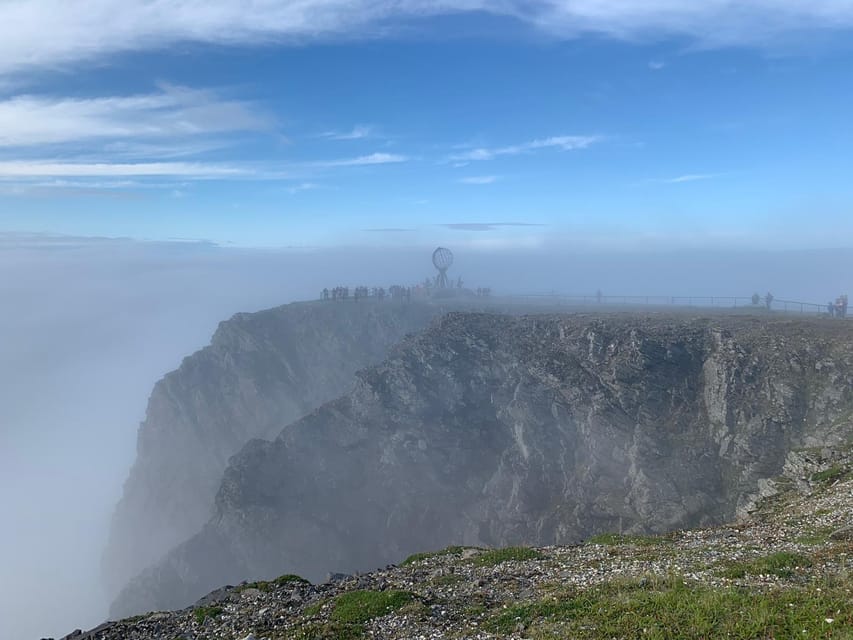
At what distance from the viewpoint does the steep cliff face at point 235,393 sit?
10769 cm

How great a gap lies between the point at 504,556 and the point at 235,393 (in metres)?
97.8

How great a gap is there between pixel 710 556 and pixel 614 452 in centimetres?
3981

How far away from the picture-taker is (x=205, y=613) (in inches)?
979

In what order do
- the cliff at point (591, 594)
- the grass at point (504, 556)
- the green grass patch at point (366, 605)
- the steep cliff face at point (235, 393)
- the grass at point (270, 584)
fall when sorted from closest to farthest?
the cliff at point (591, 594) < the green grass patch at point (366, 605) < the grass at point (504, 556) < the grass at point (270, 584) < the steep cliff face at point (235, 393)

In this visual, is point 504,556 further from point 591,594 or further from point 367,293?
point 367,293

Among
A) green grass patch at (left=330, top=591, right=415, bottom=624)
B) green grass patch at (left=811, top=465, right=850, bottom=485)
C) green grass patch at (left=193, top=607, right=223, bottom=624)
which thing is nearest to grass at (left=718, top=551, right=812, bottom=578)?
green grass patch at (left=330, top=591, right=415, bottom=624)

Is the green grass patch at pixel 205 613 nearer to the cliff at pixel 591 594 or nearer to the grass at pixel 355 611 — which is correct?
the cliff at pixel 591 594

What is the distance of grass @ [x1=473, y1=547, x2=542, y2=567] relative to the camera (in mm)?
27591

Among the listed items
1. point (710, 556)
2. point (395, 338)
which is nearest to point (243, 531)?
point (395, 338)

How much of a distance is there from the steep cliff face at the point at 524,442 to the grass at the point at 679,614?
37589 millimetres

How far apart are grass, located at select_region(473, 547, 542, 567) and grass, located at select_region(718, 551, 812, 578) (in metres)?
9.77

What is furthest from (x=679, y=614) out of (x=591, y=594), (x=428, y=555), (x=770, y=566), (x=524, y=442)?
(x=524, y=442)

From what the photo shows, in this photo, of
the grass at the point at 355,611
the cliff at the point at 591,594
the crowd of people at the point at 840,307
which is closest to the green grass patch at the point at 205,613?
the cliff at the point at 591,594

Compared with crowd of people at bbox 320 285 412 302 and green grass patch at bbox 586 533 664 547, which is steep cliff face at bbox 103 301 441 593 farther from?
green grass patch at bbox 586 533 664 547
